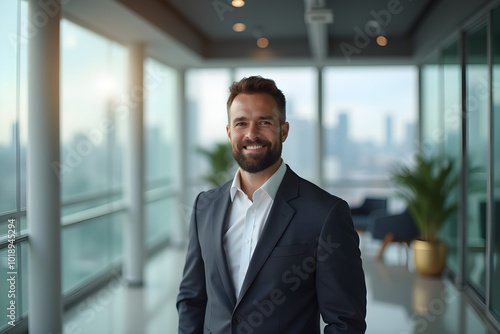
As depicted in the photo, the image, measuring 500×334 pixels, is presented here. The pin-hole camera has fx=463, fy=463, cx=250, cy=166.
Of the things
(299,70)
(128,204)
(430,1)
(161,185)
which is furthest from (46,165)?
(299,70)

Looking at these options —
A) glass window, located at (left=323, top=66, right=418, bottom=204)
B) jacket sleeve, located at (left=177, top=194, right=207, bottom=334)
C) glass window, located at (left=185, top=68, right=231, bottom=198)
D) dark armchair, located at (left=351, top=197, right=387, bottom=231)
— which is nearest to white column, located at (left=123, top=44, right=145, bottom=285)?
glass window, located at (left=185, top=68, right=231, bottom=198)

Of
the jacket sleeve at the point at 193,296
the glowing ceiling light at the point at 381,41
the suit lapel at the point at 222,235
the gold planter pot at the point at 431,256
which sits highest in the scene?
the glowing ceiling light at the point at 381,41

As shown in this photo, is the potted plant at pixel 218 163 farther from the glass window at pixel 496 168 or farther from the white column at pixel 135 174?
Result: the glass window at pixel 496 168

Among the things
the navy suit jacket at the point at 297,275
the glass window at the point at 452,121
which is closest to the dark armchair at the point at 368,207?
the glass window at the point at 452,121

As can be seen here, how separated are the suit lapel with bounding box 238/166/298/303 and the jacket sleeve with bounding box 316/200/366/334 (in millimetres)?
131

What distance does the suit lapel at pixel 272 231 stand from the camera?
56.6 inches

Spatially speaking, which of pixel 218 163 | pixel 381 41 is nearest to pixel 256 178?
pixel 218 163

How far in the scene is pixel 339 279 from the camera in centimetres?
138

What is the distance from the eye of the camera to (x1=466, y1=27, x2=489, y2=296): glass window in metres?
4.57

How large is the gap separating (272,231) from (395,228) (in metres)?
5.27

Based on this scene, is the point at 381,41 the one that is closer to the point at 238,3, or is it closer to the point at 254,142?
the point at 238,3

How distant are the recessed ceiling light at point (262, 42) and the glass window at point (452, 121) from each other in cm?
281

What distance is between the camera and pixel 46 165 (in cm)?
360

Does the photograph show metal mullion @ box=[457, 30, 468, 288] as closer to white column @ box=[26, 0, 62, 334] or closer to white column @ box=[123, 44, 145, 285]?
white column @ box=[123, 44, 145, 285]
